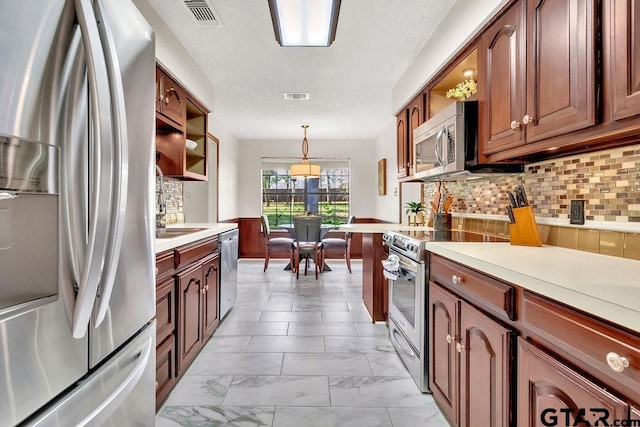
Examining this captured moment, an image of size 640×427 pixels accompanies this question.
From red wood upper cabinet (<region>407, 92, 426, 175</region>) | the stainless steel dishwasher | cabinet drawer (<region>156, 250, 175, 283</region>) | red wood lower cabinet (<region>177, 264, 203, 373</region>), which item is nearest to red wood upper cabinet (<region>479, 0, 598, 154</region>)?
red wood upper cabinet (<region>407, 92, 426, 175</region>)

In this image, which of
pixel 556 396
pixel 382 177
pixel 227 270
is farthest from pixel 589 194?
pixel 382 177

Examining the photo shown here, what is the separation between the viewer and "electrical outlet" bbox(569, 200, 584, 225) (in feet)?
5.21

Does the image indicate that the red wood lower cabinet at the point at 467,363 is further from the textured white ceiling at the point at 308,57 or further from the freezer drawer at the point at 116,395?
the textured white ceiling at the point at 308,57

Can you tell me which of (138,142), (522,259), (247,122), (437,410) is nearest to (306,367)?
(437,410)

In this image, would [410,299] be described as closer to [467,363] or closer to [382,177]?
[467,363]

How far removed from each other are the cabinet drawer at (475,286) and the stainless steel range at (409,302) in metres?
0.13

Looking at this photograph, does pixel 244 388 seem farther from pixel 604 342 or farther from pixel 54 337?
pixel 604 342

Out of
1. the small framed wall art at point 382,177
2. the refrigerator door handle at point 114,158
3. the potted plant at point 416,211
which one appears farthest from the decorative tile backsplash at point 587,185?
the small framed wall art at point 382,177

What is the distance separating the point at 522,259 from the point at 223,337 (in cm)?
235

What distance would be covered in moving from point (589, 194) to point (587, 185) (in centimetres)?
4

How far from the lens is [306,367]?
7.72 ft

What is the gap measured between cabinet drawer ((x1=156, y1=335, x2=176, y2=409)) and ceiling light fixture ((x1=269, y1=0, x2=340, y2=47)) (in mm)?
1925

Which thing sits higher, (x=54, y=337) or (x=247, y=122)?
(x=247, y=122)

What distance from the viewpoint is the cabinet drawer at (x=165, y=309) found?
5.86 feet
